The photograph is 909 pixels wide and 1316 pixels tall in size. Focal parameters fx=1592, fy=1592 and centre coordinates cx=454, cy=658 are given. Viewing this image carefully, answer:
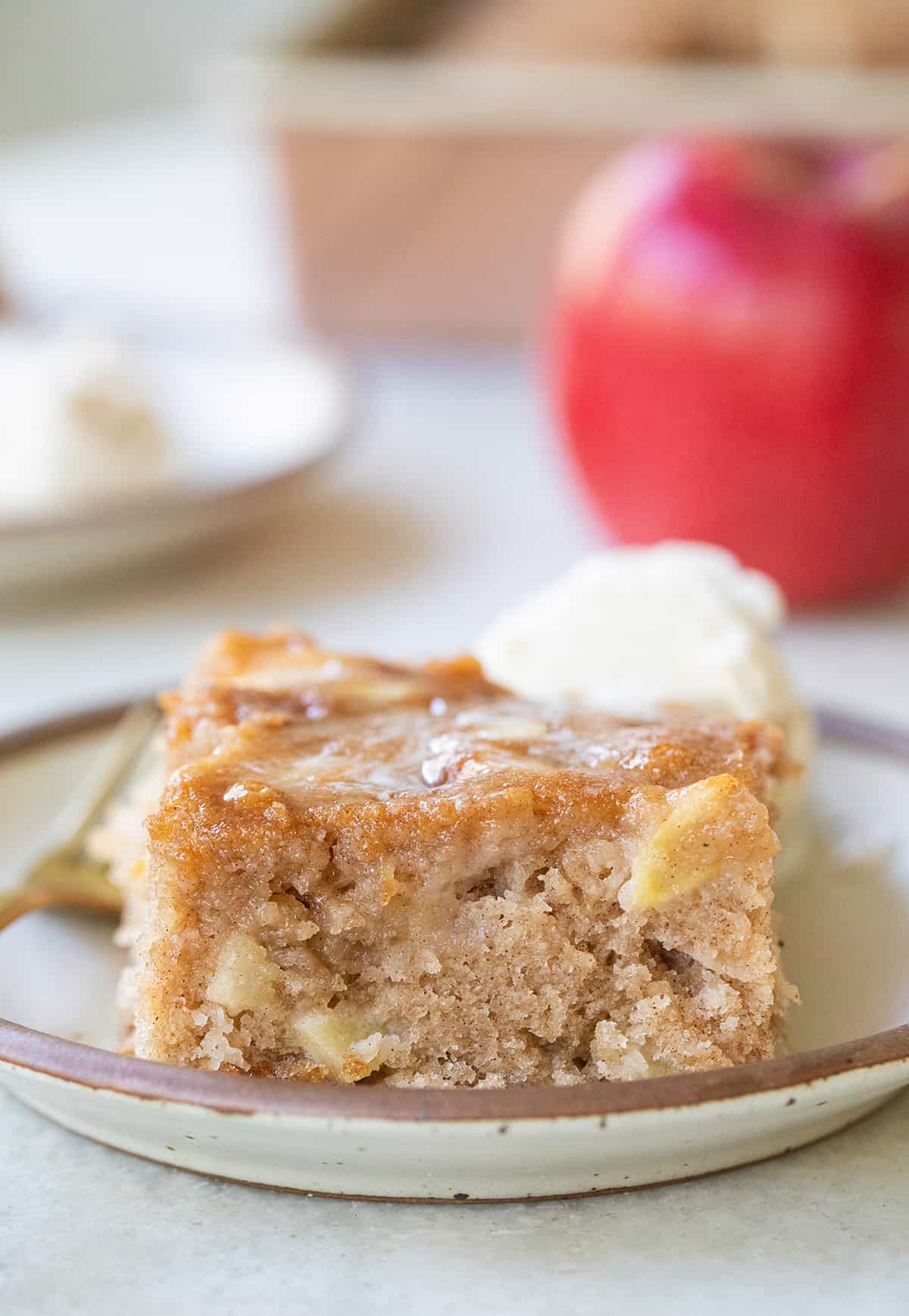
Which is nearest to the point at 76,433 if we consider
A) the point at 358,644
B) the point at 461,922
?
the point at 358,644

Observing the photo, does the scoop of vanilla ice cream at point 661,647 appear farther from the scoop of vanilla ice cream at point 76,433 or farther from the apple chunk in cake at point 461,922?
the scoop of vanilla ice cream at point 76,433

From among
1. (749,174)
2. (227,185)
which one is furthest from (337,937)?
(227,185)

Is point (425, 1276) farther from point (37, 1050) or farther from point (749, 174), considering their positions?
point (749, 174)

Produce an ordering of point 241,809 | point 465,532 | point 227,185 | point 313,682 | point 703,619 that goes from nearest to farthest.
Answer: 1. point 241,809
2. point 313,682
3. point 703,619
4. point 465,532
5. point 227,185

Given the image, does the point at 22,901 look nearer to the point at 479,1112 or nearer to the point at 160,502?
the point at 479,1112

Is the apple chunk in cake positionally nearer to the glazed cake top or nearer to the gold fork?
A: the glazed cake top
